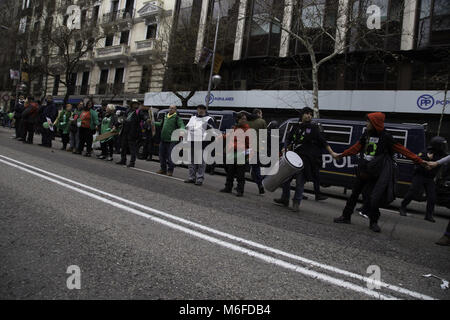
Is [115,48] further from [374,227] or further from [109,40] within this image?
[374,227]

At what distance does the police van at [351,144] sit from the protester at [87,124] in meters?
6.17

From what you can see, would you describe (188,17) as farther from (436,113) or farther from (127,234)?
(127,234)

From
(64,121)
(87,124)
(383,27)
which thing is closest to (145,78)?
(64,121)

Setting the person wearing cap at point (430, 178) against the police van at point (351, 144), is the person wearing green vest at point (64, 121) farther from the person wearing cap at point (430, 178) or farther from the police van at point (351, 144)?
the person wearing cap at point (430, 178)

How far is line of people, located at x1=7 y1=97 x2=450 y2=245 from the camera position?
4996 millimetres

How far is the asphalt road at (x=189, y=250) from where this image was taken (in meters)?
2.41

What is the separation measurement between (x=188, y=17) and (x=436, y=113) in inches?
700

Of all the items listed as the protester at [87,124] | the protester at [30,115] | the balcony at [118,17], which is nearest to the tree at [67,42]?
the balcony at [118,17]

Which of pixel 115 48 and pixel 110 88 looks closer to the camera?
pixel 115 48

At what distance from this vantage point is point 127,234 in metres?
3.47

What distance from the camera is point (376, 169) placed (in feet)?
16.4

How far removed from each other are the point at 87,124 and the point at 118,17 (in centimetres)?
2514

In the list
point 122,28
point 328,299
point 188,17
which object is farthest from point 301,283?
point 122,28

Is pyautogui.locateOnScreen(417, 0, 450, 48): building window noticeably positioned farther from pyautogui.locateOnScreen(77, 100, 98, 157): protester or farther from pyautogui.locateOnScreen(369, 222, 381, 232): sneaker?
pyautogui.locateOnScreen(77, 100, 98, 157): protester
